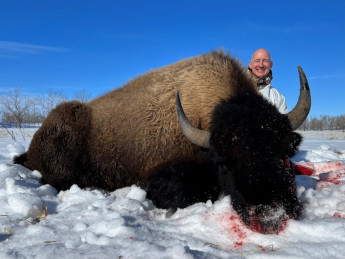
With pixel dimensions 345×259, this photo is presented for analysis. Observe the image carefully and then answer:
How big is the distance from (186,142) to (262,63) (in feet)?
10.9

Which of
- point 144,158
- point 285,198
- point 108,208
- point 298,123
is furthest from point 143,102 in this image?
point 285,198

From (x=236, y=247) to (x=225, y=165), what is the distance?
899 mm

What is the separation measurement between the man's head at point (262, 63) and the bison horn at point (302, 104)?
297 centimetres

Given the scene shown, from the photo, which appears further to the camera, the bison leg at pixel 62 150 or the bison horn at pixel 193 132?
the bison leg at pixel 62 150

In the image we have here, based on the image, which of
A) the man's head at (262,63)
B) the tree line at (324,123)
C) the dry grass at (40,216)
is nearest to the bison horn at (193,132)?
the dry grass at (40,216)

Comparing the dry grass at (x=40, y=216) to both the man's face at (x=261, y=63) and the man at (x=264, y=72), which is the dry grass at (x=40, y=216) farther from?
the man's face at (x=261, y=63)

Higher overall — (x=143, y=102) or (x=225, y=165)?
(x=143, y=102)

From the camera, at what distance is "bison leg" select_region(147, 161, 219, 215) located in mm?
3193

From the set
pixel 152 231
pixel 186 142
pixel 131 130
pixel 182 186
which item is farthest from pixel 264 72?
pixel 152 231

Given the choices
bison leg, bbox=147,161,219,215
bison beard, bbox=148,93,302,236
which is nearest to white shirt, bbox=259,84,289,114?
bison beard, bbox=148,93,302,236

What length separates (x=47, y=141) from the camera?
4359 millimetres

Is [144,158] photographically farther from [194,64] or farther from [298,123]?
[298,123]

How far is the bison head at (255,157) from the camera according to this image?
234cm

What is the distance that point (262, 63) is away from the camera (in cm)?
612
